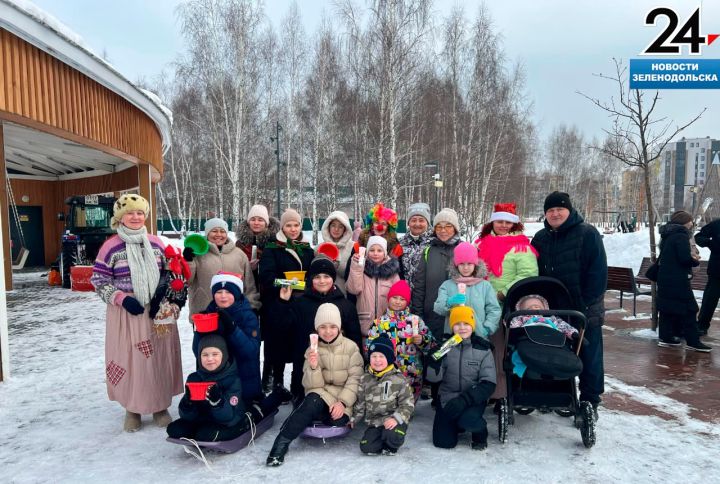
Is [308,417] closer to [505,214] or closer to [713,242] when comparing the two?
[505,214]

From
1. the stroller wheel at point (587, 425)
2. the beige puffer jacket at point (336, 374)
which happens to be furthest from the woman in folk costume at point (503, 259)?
the beige puffer jacket at point (336, 374)

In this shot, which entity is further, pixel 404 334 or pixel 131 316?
pixel 404 334

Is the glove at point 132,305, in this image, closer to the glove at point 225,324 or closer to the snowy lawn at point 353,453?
the glove at point 225,324

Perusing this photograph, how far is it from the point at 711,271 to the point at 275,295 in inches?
249

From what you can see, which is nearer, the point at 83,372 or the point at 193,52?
the point at 83,372

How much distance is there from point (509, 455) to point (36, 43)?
596 centimetres

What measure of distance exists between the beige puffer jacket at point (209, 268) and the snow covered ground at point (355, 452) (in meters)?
1.05

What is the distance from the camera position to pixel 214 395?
318cm

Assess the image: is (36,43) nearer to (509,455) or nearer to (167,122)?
(167,122)

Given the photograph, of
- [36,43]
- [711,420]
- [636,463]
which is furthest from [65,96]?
[711,420]

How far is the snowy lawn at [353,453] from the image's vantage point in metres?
3.02

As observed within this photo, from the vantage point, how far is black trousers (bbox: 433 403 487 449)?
131 inches

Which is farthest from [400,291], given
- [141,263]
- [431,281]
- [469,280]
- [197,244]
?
[141,263]

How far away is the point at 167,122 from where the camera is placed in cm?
944
